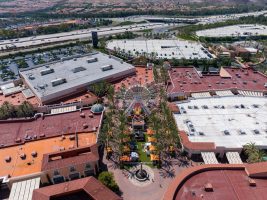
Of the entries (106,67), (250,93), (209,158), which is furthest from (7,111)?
(250,93)

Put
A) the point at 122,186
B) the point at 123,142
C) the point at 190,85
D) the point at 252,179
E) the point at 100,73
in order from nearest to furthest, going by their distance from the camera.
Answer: the point at 252,179 < the point at 122,186 < the point at 123,142 < the point at 190,85 < the point at 100,73

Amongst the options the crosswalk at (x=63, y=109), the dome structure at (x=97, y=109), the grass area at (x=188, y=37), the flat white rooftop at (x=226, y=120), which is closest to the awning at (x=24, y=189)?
the dome structure at (x=97, y=109)

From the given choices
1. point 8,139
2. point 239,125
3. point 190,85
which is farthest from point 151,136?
point 8,139

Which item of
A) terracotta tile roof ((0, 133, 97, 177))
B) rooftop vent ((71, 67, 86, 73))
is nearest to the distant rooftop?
rooftop vent ((71, 67, 86, 73))

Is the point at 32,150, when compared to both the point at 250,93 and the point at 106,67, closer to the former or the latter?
the point at 106,67

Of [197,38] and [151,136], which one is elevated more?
[197,38]

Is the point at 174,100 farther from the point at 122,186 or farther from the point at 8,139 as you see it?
the point at 8,139

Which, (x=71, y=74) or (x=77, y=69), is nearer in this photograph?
(x=71, y=74)
